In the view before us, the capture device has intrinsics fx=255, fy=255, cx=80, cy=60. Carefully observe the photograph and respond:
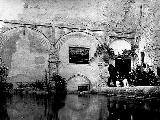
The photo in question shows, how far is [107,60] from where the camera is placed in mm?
18484

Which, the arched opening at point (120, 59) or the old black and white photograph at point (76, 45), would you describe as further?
the arched opening at point (120, 59)

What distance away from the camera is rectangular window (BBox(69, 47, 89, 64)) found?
1811 cm

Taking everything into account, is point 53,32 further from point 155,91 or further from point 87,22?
point 155,91

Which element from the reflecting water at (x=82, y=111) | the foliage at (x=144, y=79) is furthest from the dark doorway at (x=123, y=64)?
the reflecting water at (x=82, y=111)

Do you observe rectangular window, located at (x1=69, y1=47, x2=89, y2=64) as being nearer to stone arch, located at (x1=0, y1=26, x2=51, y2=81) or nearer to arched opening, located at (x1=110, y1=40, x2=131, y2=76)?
stone arch, located at (x1=0, y1=26, x2=51, y2=81)

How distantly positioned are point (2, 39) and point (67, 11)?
4.89 metres

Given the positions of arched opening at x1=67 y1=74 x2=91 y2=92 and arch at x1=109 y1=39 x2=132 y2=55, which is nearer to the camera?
arched opening at x1=67 y1=74 x2=91 y2=92

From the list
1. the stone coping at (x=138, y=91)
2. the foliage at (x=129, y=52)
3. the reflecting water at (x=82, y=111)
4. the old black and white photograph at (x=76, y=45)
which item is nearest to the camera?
the reflecting water at (x=82, y=111)

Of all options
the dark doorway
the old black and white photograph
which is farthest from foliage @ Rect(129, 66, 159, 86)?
the dark doorway

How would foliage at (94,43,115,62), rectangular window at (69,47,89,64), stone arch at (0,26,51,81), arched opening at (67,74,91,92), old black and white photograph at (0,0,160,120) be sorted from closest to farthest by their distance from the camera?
old black and white photograph at (0,0,160,120) → stone arch at (0,26,51,81) → arched opening at (67,74,91,92) → rectangular window at (69,47,89,64) → foliage at (94,43,115,62)

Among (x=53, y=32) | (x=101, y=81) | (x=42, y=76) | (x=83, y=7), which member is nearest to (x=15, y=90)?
(x=42, y=76)

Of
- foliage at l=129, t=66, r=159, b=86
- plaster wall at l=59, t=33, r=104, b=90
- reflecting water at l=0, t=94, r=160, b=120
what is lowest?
reflecting water at l=0, t=94, r=160, b=120

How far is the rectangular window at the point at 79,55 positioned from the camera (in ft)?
59.4

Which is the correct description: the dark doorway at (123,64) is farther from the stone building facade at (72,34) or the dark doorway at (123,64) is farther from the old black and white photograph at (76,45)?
the stone building facade at (72,34)
